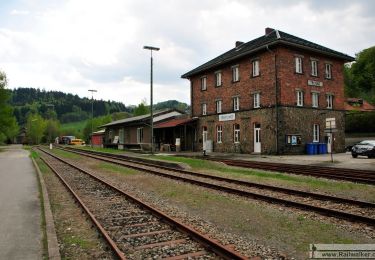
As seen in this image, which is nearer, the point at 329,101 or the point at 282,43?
the point at 282,43

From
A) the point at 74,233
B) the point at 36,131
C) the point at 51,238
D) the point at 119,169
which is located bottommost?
the point at 74,233

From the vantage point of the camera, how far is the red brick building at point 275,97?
2805 centimetres

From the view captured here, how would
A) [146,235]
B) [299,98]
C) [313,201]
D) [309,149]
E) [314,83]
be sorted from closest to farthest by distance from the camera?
[146,235], [313,201], [309,149], [299,98], [314,83]

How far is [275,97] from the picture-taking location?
27.9m

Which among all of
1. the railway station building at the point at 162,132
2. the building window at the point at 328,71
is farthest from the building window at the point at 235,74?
the building window at the point at 328,71

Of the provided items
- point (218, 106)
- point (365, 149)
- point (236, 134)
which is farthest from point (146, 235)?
point (218, 106)

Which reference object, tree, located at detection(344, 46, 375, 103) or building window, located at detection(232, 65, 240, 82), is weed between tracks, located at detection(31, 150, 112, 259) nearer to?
building window, located at detection(232, 65, 240, 82)

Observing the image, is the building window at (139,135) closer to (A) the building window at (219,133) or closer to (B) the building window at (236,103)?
(A) the building window at (219,133)

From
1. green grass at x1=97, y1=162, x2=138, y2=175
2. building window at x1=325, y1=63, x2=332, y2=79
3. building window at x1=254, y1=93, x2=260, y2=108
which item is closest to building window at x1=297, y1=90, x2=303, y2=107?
building window at x1=254, y1=93, x2=260, y2=108

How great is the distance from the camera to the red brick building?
28.0m

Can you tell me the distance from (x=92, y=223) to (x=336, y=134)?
29.2 meters

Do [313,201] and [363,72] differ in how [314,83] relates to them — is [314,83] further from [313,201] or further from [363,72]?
[363,72]

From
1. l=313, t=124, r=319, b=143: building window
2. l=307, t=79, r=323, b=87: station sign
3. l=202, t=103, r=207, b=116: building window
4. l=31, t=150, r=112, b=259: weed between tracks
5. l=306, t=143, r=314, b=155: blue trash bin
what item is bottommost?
l=31, t=150, r=112, b=259: weed between tracks

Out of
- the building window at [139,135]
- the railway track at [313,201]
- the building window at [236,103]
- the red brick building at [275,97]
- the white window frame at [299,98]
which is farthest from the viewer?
the building window at [139,135]
